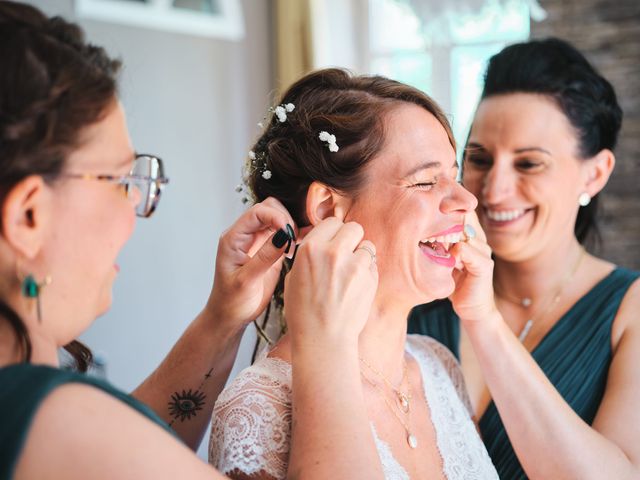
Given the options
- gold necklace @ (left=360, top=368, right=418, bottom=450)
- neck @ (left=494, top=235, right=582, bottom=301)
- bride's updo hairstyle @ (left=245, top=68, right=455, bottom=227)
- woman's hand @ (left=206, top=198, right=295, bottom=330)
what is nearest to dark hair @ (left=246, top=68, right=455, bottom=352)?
bride's updo hairstyle @ (left=245, top=68, right=455, bottom=227)

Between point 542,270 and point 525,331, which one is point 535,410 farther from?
point 542,270

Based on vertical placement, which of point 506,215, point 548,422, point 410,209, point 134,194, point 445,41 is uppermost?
point 445,41

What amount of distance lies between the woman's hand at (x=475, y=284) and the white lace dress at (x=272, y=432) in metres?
0.20

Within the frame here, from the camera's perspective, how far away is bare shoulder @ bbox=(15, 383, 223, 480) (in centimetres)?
83

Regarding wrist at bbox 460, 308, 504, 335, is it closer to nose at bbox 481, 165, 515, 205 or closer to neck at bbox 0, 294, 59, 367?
nose at bbox 481, 165, 515, 205

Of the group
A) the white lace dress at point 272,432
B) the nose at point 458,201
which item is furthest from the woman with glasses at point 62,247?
the nose at point 458,201

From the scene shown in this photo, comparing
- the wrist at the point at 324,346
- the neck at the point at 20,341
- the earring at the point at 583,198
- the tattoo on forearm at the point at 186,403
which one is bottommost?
the tattoo on forearm at the point at 186,403

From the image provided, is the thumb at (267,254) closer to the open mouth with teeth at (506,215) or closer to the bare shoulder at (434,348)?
the bare shoulder at (434,348)

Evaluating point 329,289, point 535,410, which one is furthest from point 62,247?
point 535,410

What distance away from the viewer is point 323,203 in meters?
1.62

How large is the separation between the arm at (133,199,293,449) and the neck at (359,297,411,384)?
232mm

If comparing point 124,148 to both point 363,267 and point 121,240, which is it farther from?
point 363,267

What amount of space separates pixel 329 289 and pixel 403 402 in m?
0.52

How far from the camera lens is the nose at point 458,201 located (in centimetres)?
158
